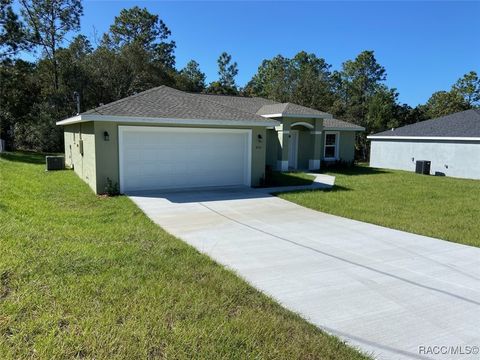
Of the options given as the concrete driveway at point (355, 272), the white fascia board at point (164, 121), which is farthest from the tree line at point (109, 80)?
the concrete driveway at point (355, 272)

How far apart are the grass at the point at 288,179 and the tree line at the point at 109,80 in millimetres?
19797

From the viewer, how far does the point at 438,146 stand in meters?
21.7

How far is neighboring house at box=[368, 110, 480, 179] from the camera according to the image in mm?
20078

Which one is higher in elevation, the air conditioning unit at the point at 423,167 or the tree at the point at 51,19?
the tree at the point at 51,19

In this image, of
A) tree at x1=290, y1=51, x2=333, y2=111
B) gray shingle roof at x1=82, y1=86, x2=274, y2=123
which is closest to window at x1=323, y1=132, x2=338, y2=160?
gray shingle roof at x1=82, y1=86, x2=274, y2=123

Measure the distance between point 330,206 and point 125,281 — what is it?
715 cm

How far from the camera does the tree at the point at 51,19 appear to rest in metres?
32.6

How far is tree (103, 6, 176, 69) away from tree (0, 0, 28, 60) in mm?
14490

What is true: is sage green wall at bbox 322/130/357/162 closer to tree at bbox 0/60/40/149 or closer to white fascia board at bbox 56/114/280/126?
white fascia board at bbox 56/114/280/126

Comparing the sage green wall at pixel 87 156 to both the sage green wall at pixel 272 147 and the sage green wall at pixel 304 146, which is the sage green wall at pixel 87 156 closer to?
the sage green wall at pixel 272 147

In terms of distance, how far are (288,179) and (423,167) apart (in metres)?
10.3

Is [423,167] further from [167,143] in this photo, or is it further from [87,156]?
[87,156]

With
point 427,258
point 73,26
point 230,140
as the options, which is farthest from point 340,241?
point 73,26

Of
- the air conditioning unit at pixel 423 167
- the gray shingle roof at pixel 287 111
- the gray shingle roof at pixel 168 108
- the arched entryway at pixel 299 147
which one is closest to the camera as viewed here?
the gray shingle roof at pixel 168 108
